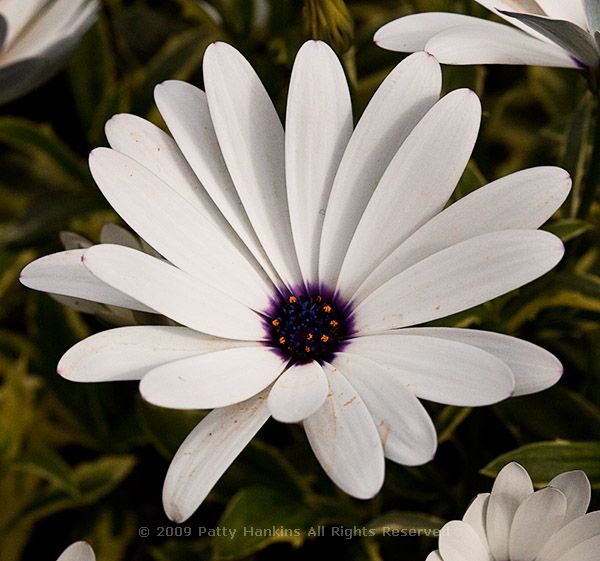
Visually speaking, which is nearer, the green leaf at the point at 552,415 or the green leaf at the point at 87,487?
the green leaf at the point at 552,415

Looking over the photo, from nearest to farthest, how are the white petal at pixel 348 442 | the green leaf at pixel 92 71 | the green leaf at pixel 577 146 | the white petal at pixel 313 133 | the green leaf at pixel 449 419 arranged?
the white petal at pixel 348 442 < the white petal at pixel 313 133 < the green leaf at pixel 449 419 < the green leaf at pixel 577 146 < the green leaf at pixel 92 71

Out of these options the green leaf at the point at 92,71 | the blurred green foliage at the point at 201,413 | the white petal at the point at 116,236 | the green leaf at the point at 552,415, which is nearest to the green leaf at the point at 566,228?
the blurred green foliage at the point at 201,413

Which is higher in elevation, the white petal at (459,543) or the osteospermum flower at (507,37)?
the osteospermum flower at (507,37)

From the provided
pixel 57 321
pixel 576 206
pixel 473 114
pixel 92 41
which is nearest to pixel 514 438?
pixel 576 206

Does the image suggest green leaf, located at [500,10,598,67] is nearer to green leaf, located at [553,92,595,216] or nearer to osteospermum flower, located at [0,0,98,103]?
green leaf, located at [553,92,595,216]

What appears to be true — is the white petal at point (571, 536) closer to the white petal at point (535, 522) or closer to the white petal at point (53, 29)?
the white petal at point (535, 522)

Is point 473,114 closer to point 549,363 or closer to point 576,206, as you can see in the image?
point 549,363

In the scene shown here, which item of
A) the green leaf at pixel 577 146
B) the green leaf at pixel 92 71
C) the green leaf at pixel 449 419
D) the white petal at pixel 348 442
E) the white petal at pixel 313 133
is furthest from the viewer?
the green leaf at pixel 92 71

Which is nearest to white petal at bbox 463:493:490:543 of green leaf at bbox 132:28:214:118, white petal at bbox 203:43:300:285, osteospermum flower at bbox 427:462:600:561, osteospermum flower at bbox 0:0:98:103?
osteospermum flower at bbox 427:462:600:561
